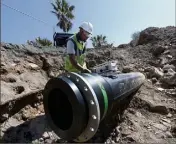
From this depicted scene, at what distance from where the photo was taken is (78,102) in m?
2.71

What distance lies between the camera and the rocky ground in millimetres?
4301

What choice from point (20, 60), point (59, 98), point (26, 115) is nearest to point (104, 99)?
point (59, 98)

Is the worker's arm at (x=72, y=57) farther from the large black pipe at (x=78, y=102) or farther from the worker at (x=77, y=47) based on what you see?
the large black pipe at (x=78, y=102)

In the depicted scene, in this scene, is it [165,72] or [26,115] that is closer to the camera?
[26,115]

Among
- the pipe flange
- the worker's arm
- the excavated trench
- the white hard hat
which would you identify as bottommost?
the excavated trench

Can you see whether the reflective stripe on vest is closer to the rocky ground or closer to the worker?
the worker

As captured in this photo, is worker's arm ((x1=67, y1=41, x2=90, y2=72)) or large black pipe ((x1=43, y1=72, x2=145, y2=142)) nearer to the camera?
large black pipe ((x1=43, y1=72, x2=145, y2=142))

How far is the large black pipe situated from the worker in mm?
1273

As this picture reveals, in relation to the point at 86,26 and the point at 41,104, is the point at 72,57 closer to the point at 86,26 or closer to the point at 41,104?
the point at 86,26

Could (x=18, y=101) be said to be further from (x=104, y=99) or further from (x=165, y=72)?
(x=165, y=72)

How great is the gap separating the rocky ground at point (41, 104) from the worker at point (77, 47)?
1042mm

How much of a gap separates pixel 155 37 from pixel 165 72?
→ 451 centimetres

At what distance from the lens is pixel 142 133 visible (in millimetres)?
4465

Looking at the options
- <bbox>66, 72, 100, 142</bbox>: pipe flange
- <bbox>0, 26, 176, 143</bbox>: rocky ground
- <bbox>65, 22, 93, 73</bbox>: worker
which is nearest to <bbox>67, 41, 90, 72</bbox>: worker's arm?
<bbox>65, 22, 93, 73</bbox>: worker
